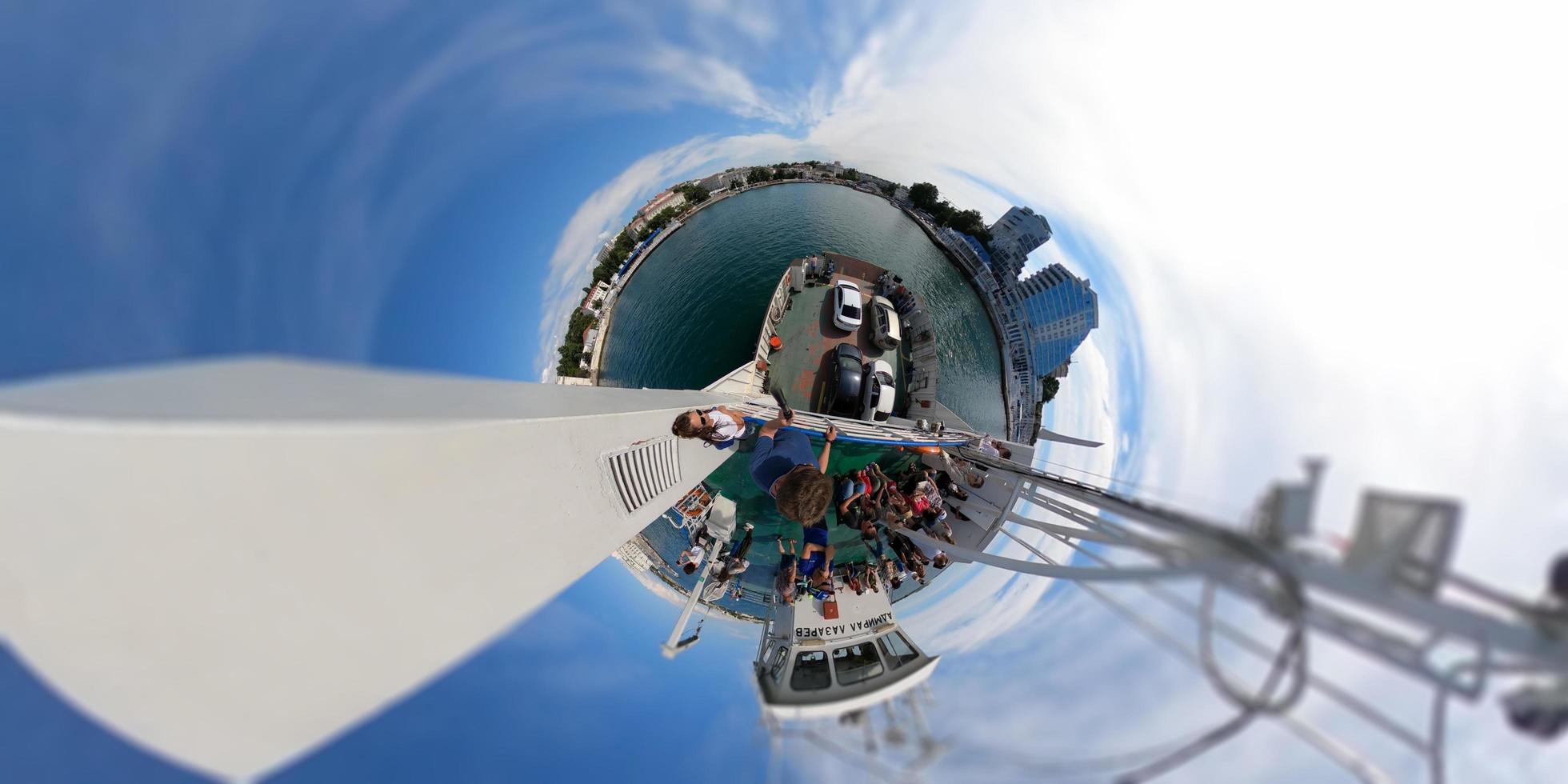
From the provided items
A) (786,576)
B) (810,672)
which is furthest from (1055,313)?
(810,672)

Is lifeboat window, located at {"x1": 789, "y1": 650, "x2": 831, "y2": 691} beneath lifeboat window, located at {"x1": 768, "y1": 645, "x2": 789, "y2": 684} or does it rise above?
above

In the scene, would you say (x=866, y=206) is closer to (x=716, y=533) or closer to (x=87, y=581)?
(x=716, y=533)

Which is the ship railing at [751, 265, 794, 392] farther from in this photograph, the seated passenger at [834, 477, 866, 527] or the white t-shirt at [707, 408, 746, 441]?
the white t-shirt at [707, 408, 746, 441]

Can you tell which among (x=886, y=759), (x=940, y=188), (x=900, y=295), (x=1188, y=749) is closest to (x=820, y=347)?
(x=900, y=295)

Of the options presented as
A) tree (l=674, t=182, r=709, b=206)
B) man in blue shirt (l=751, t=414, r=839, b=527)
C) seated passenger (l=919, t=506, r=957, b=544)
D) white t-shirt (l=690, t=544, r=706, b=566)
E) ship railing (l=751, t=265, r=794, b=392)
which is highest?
tree (l=674, t=182, r=709, b=206)

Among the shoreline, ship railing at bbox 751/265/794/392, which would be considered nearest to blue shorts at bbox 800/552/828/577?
ship railing at bbox 751/265/794/392

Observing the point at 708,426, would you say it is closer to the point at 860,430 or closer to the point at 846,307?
the point at 860,430
